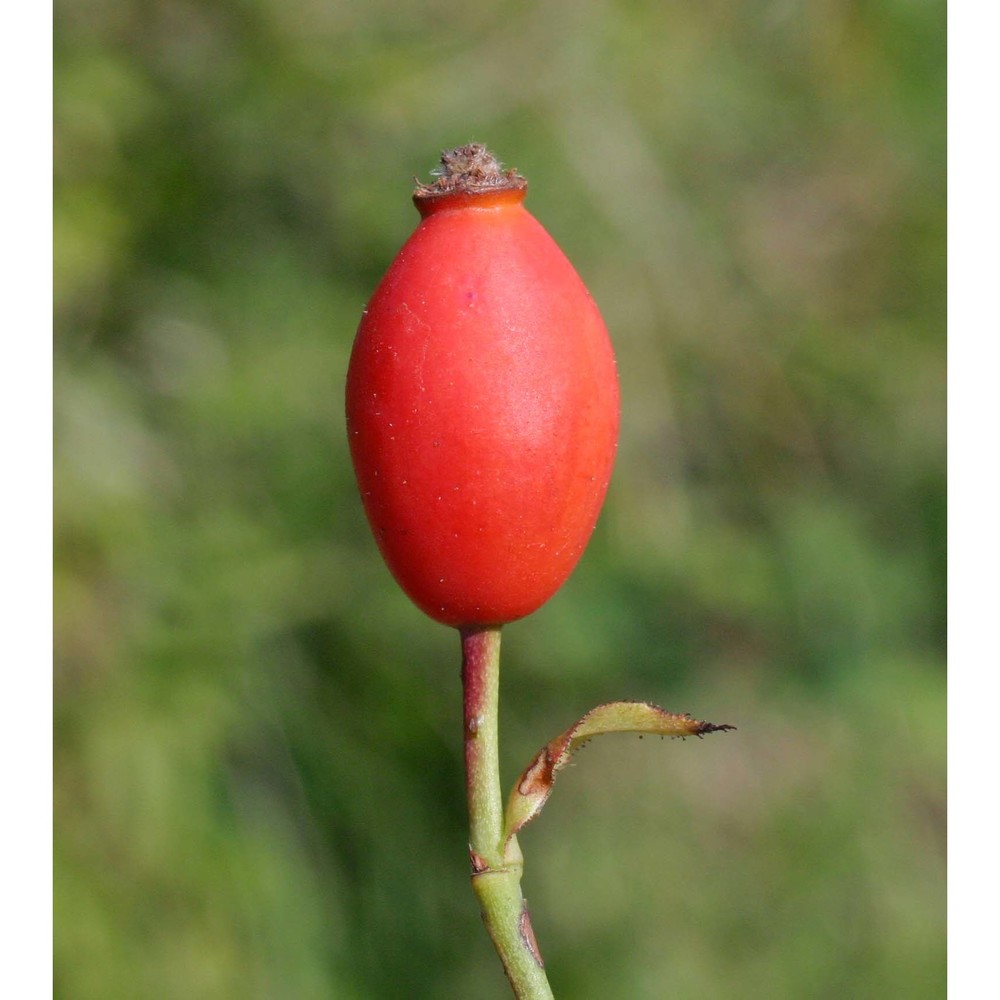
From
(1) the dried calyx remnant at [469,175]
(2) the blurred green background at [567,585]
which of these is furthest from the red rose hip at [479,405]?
(2) the blurred green background at [567,585]

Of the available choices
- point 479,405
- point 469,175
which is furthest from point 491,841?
point 469,175

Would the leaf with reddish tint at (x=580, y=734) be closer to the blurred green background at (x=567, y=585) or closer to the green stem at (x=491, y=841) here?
the green stem at (x=491, y=841)

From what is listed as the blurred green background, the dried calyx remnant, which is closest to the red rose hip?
the dried calyx remnant

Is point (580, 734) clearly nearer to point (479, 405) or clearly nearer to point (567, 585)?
point (479, 405)

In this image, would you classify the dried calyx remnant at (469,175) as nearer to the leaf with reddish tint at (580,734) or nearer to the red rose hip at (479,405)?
the red rose hip at (479,405)

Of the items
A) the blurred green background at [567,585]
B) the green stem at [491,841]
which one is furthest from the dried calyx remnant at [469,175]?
the blurred green background at [567,585]

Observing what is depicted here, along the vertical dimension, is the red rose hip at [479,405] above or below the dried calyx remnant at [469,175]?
below

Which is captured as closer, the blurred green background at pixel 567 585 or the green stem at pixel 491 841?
the green stem at pixel 491 841

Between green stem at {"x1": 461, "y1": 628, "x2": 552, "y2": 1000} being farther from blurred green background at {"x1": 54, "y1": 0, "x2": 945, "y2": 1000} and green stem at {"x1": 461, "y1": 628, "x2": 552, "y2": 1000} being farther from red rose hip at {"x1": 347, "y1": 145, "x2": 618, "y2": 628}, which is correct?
blurred green background at {"x1": 54, "y1": 0, "x2": 945, "y2": 1000}

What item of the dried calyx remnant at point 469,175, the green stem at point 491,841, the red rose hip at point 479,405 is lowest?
the green stem at point 491,841
